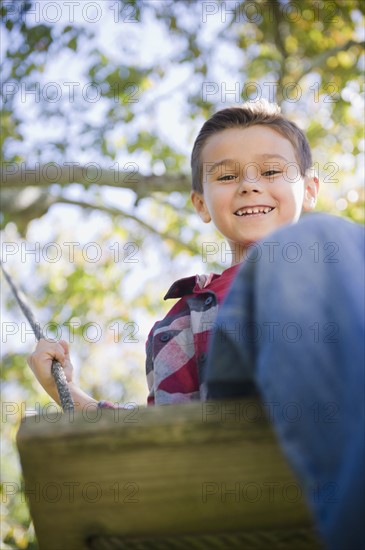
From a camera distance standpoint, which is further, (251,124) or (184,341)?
(251,124)

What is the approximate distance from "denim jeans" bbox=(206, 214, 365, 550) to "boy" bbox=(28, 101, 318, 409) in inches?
31.1

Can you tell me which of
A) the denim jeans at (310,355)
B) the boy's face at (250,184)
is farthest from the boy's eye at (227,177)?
the denim jeans at (310,355)

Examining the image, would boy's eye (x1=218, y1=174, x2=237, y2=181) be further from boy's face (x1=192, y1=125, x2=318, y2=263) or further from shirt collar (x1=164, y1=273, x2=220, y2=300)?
shirt collar (x1=164, y1=273, x2=220, y2=300)

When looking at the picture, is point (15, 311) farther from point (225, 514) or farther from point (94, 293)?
point (225, 514)

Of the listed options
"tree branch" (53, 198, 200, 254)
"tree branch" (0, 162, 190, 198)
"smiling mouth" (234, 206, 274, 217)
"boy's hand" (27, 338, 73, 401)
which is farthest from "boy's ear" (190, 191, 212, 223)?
"tree branch" (53, 198, 200, 254)

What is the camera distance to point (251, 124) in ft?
7.52

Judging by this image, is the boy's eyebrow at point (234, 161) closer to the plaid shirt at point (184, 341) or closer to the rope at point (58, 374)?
the plaid shirt at point (184, 341)

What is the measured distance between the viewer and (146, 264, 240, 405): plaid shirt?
5.96 feet

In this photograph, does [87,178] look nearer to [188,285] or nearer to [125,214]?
[125,214]

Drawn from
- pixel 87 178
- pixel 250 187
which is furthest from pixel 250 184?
pixel 87 178

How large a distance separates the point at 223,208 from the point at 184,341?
0.44 meters

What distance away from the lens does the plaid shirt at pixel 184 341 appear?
1817 millimetres

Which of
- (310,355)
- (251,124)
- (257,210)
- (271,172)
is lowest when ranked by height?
(310,355)

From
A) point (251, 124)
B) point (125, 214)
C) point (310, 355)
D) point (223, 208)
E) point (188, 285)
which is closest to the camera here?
point (310, 355)
